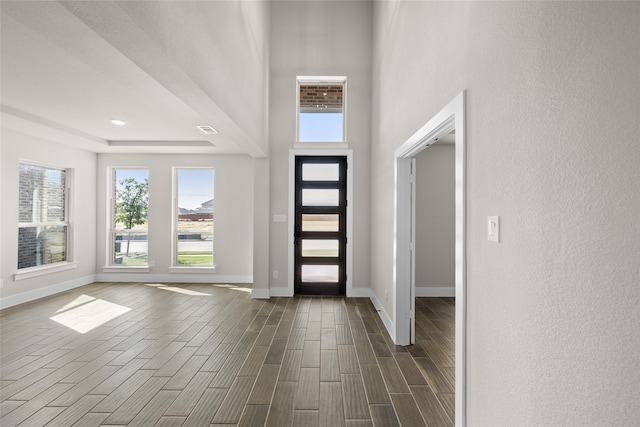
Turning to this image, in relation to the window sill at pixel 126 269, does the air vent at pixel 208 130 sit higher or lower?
higher

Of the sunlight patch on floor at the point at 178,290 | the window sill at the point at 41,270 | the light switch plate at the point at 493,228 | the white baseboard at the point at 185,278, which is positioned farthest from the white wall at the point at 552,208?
the window sill at the point at 41,270

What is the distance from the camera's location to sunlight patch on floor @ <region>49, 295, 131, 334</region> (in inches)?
164

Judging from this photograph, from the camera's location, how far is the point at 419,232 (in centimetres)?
567

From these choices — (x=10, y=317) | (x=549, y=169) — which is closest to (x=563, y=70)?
(x=549, y=169)

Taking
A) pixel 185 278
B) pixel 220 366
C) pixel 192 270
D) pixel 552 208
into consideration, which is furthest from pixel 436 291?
pixel 552 208

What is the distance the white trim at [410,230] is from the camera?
1.81 meters

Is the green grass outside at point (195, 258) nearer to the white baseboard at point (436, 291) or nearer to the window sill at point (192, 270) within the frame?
the window sill at point (192, 270)

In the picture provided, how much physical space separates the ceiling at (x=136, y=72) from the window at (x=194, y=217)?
0.87 m

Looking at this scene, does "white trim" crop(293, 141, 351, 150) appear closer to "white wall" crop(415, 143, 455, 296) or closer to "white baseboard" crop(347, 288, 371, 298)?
"white wall" crop(415, 143, 455, 296)

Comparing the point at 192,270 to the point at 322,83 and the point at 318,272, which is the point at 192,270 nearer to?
the point at 318,272

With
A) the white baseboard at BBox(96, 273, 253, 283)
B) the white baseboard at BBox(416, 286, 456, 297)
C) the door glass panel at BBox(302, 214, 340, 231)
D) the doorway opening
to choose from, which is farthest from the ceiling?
the white baseboard at BBox(416, 286, 456, 297)

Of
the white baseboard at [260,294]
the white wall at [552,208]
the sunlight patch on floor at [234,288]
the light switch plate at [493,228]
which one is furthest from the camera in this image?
the sunlight patch on floor at [234,288]

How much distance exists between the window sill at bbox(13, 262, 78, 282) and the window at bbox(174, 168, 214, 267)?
68.8 inches

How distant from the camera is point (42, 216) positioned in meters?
5.68
